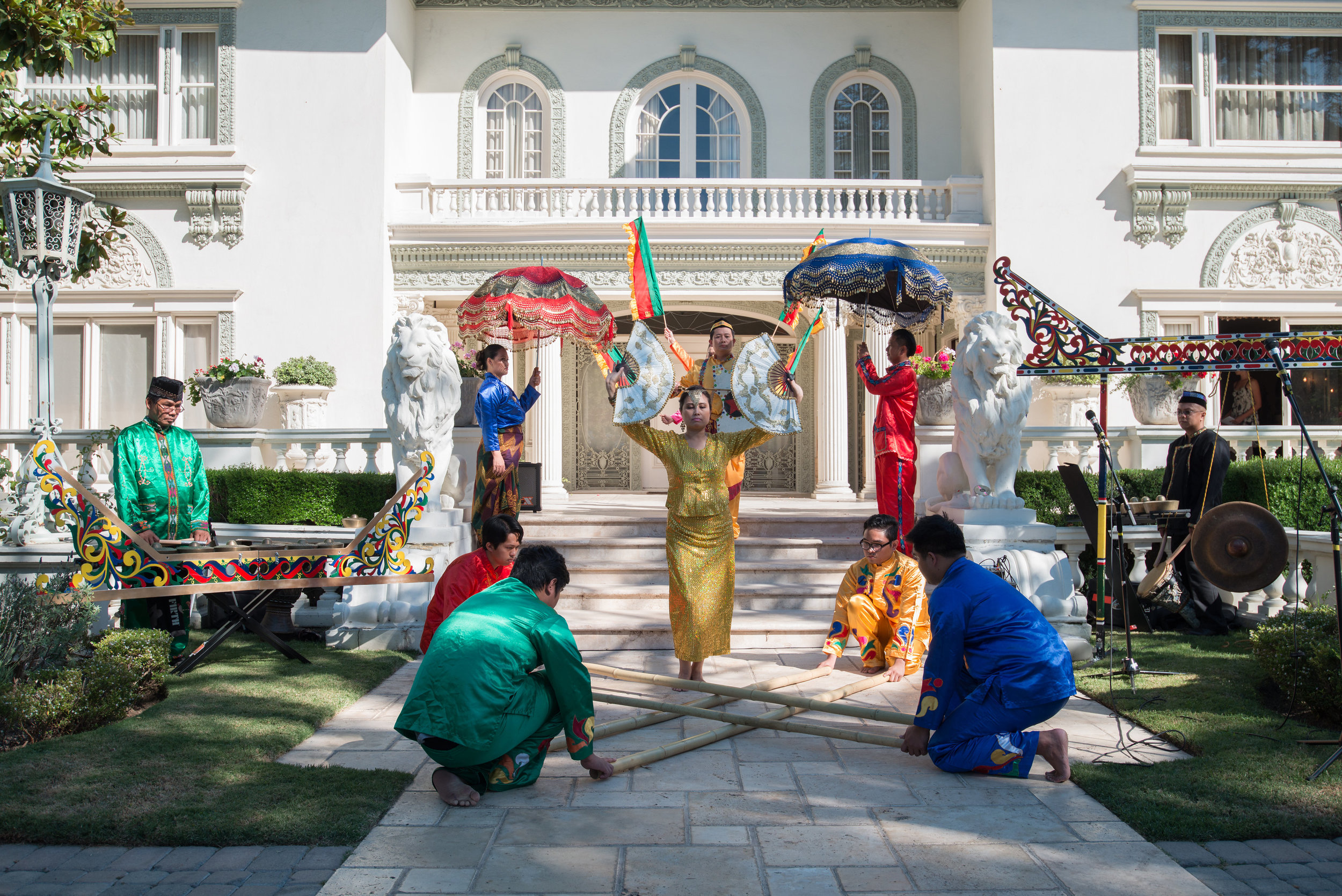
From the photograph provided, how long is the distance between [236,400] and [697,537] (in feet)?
22.9

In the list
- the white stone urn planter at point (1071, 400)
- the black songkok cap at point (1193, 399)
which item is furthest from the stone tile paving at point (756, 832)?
the white stone urn planter at point (1071, 400)

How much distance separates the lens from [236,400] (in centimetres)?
1050

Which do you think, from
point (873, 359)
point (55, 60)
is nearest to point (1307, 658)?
point (873, 359)

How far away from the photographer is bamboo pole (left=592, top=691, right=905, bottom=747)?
4.46m

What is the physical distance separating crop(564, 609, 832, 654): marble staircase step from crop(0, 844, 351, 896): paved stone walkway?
3.63 metres

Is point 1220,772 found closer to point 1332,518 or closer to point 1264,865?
point 1264,865

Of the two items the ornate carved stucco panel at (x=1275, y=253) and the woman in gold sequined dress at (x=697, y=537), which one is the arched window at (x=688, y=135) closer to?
the ornate carved stucco panel at (x=1275, y=253)

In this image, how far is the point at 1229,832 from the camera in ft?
11.7

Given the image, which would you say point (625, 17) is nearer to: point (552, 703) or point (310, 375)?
point (310, 375)

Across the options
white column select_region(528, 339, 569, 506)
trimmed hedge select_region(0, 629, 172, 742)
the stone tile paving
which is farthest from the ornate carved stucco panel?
trimmed hedge select_region(0, 629, 172, 742)

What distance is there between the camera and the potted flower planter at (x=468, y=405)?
8250 millimetres

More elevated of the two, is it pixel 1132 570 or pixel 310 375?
pixel 310 375

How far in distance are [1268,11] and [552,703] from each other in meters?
16.2

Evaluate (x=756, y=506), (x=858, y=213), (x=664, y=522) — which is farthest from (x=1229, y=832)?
(x=858, y=213)
